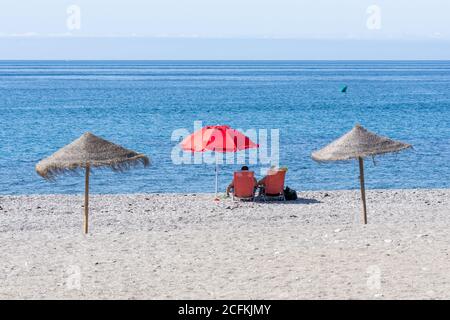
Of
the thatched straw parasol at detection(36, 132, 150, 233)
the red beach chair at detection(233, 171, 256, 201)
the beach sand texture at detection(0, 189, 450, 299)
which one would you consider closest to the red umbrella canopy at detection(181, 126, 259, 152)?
the red beach chair at detection(233, 171, 256, 201)

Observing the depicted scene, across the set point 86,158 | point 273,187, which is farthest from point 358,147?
point 86,158

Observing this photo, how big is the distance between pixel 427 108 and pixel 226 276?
64001 millimetres

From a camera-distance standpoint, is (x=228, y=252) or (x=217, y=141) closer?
(x=228, y=252)

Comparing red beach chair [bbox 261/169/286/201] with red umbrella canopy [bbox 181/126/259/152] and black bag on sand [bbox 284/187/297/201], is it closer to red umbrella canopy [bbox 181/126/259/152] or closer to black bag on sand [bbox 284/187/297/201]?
black bag on sand [bbox 284/187/297/201]

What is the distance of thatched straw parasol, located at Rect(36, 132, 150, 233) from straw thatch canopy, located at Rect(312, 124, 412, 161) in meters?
3.33

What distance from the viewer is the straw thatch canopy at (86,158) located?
1393 centimetres

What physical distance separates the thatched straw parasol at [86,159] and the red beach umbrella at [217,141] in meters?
3.79

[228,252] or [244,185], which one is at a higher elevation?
[244,185]

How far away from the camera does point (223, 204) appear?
18.2 metres

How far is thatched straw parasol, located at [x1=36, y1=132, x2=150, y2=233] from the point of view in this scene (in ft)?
45.7

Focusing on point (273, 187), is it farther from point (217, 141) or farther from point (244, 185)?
point (217, 141)

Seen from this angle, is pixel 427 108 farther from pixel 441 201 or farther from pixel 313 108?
pixel 441 201

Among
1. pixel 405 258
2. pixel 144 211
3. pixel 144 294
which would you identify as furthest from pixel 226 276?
pixel 144 211

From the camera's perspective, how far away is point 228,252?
11.9 metres
